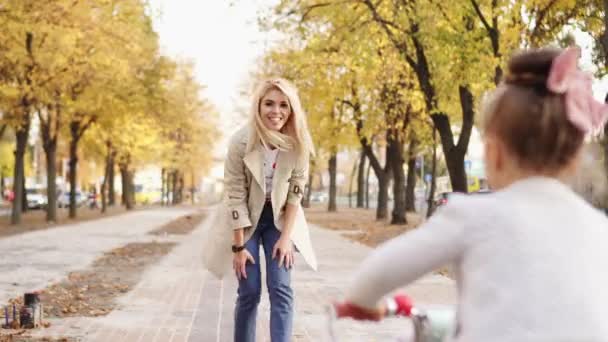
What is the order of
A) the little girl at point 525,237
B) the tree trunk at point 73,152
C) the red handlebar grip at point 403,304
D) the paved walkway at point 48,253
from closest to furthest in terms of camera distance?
the little girl at point 525,237 → the red handlebar grip at point 403,304 → the paved walkway at point 48,253 → the tree trunk at point 73,152

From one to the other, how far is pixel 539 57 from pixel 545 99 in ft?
0.32

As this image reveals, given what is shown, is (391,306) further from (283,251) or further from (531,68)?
(283,251)

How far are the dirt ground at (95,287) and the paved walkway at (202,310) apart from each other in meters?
0.22

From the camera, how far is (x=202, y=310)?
9.51 metres

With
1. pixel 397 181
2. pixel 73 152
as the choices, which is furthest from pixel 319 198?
pixel 397 181

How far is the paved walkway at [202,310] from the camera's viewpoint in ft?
25.8

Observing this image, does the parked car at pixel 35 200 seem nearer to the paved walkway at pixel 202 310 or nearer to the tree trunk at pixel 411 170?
the tree trunk at pixel 411 170

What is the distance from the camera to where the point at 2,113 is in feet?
95.3

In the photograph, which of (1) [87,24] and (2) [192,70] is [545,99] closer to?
(1) [87,24]

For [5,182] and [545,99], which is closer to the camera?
[545,99]

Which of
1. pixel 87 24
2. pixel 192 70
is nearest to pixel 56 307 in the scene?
pixel 87 24

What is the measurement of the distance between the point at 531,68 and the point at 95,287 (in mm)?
10505

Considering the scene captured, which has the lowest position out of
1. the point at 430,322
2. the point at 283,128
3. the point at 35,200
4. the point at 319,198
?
the point at 319,198

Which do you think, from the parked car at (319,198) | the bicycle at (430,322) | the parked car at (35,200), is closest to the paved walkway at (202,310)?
the bicycle at (430,322)
